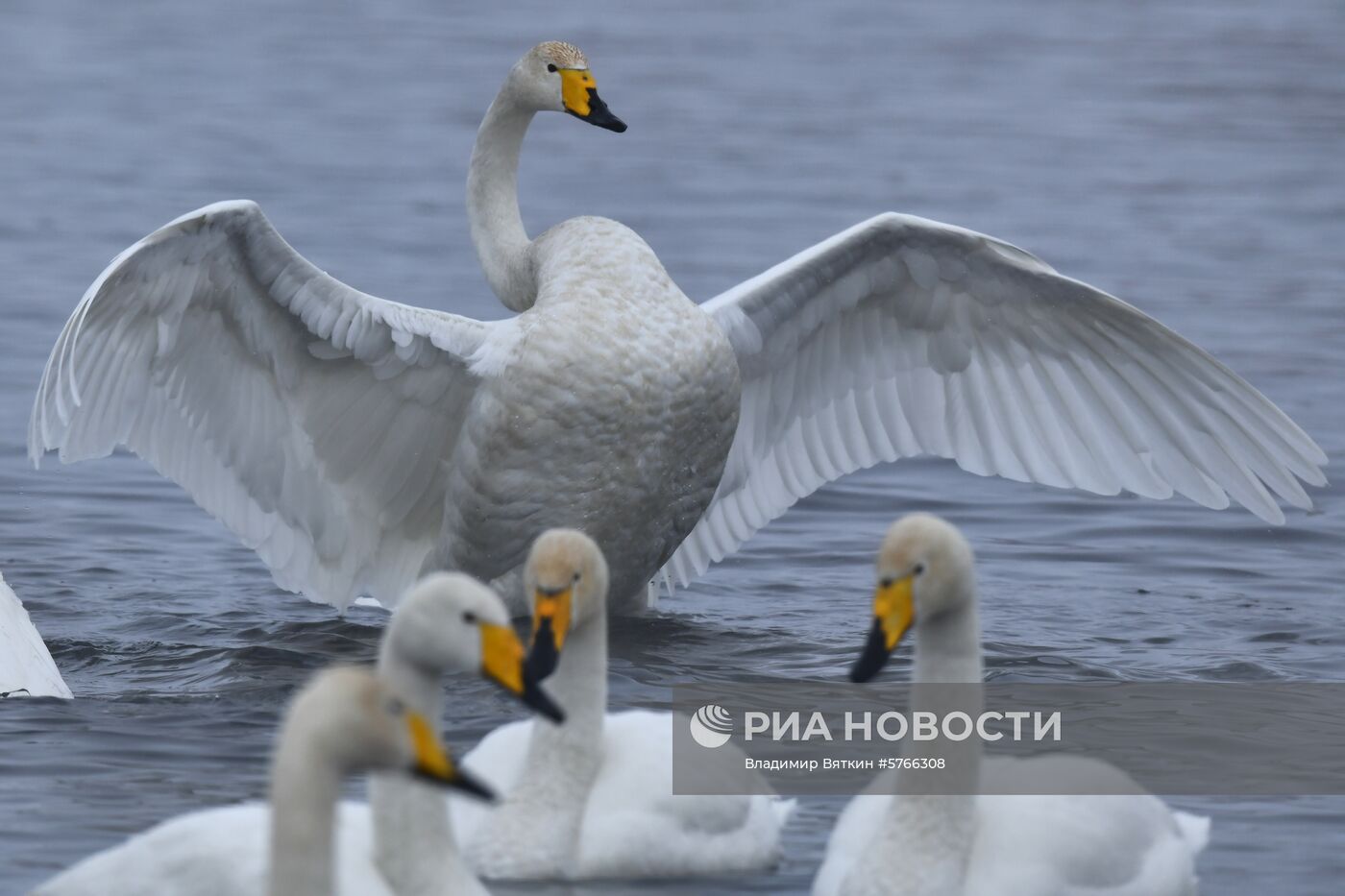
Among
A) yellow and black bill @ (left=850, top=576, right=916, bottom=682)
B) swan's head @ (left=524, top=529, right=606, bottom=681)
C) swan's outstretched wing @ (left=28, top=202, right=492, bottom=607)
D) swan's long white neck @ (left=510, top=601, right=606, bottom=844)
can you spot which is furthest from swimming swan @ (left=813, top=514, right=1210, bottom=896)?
swan's outstretched wing @ (left=28, top=202, right=492, bottom=607)

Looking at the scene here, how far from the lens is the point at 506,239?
9.71 metres

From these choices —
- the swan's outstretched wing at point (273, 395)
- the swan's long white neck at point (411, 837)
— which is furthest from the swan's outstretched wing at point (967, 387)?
the swan's long white neck at point (411, 837)

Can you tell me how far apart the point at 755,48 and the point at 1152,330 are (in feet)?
63.2

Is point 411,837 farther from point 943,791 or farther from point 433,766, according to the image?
point 943,791

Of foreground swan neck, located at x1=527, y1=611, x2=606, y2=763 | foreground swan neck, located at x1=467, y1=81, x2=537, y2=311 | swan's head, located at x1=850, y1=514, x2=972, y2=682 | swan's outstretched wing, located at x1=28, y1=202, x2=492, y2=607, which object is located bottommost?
foreground swan neck, located at x1=527, y1=611, x2=606, y2=763

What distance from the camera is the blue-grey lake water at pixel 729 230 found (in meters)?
8.69

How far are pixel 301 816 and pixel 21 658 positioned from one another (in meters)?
Result: 3.45

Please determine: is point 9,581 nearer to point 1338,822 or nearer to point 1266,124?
point 1338,822

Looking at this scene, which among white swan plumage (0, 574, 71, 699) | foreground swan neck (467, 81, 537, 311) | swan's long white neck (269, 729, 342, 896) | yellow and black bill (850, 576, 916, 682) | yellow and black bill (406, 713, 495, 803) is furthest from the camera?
foreground swan neck (467, 81, 537, 311)

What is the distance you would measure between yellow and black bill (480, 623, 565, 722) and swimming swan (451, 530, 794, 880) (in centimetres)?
52

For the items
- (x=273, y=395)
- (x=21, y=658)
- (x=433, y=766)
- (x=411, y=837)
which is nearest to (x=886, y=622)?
(x=411, y=837)

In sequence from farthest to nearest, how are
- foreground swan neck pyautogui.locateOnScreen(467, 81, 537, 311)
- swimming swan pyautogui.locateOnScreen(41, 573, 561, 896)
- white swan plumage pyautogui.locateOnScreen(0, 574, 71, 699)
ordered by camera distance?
foreground swan neck pyautogui.locateOnScreen(467, 81, 537, 311) → white swan plumage pyautogui.locateOnScreen(0, 574, 71, 699) → swimming swan pyautogui.locateOnScreen(41, 573, 561, 896)

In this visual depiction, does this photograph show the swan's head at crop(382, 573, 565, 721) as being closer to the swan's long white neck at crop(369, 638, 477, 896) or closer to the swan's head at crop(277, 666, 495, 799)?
the swan's long white neck at crop(369, 638, 477, 896)

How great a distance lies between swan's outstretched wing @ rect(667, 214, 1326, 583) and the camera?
31.3 feet
